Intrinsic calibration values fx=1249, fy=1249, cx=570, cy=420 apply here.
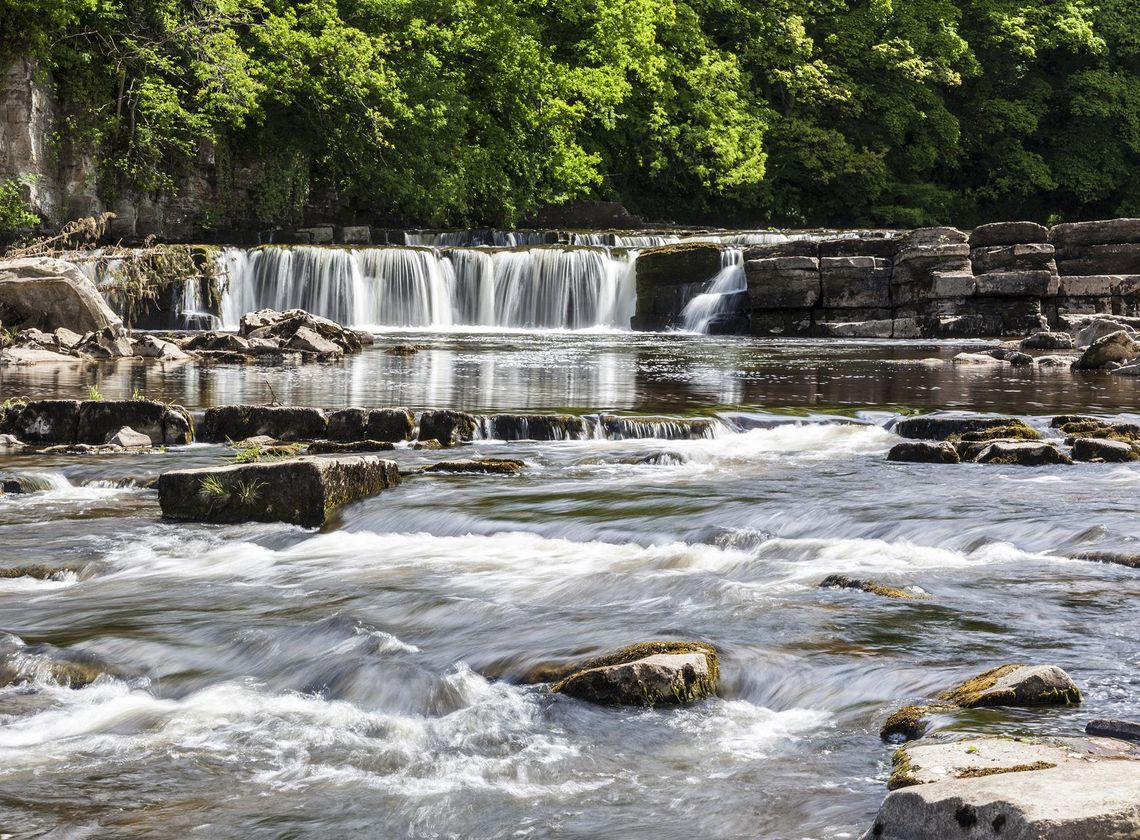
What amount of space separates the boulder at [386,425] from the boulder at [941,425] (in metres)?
4.50

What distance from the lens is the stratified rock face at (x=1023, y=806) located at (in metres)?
2.63

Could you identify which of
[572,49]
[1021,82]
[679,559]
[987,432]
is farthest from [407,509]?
[1021,82]

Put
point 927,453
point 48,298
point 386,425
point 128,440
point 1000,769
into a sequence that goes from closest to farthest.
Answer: point 1000,769 < point 927,453 < point 128,440 < point 386,425 < point 48,298

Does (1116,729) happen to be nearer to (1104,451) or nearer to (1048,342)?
(1104,451)

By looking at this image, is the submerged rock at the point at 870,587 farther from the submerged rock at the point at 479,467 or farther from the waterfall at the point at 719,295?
the waterfall at the point at 719,295

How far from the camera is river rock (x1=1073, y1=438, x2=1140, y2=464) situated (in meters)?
9.65

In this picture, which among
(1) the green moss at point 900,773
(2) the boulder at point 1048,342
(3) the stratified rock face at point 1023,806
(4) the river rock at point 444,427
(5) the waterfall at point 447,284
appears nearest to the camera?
(3) the stratified rock face at point 1023,806

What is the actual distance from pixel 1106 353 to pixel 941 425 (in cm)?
802

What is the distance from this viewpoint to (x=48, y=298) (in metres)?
19.8

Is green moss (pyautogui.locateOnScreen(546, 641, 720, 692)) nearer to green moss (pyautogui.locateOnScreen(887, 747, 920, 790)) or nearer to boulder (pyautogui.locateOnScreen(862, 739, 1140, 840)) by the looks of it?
green moss (pyautogui.locateOnScreen(887, 747, 920, 790))

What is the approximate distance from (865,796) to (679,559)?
10.6 ft

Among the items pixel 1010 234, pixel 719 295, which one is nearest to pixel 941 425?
pixel 1010 234

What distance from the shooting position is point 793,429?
11.6 metres

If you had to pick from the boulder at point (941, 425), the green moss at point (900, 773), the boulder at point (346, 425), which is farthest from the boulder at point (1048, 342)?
the green moss at point (900, 773)
